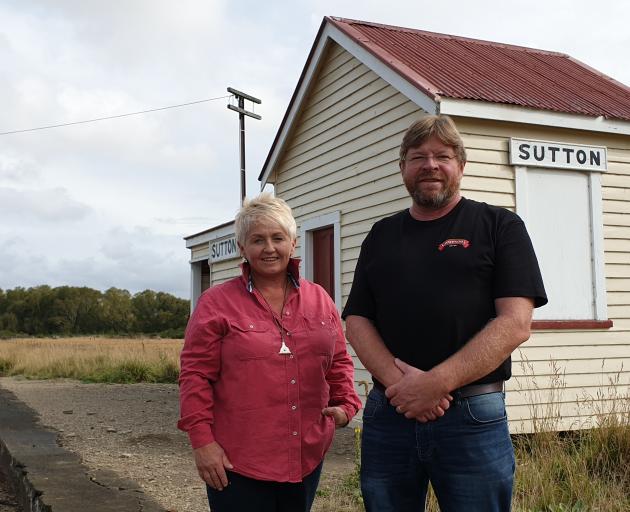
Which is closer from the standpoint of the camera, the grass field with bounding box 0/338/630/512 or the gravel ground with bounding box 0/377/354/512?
the grass field with bounding box 0/338/630/512

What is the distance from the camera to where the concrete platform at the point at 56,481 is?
4.21 metres

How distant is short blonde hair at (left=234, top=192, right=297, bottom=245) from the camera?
105 inches

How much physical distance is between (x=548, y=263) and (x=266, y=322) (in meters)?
5.09

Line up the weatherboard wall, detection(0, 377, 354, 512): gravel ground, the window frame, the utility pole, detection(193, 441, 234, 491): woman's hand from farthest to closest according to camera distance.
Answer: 1. the utility pole
2. the window frame
3. the weatherboard wall
4. detection(0, 377, 354, 512): gravel ground
5. detection(193, 441, 234, 491): woman's hand

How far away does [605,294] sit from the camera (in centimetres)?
734

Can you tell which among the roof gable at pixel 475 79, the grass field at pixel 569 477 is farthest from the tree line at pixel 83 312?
the grass field at pixel 569 477

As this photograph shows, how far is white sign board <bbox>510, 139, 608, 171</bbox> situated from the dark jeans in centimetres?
511

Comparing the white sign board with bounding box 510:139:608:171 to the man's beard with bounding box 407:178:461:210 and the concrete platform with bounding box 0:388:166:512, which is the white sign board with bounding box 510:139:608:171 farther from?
the man's beard with bounding box 407:178:461:210

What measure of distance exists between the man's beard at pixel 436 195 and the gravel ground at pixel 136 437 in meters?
2.79

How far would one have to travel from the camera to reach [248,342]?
2586mm

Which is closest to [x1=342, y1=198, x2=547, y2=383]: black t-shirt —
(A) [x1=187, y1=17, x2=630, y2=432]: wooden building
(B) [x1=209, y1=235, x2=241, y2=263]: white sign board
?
(A) [x1=187, y1=17, x2=630, y2=432]: wooden building

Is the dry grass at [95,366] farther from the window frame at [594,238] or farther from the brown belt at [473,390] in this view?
the brown belt at [473,390]

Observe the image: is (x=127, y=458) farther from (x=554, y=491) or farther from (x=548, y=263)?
Answer: (x=548, y=263)

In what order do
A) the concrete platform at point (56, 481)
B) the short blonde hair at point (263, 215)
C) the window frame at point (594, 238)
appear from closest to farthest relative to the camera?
1. the short blonde hair at point (263, 215)
2. the concrete platform at point (56, 481)
3. the window frame at point (594, 238)
